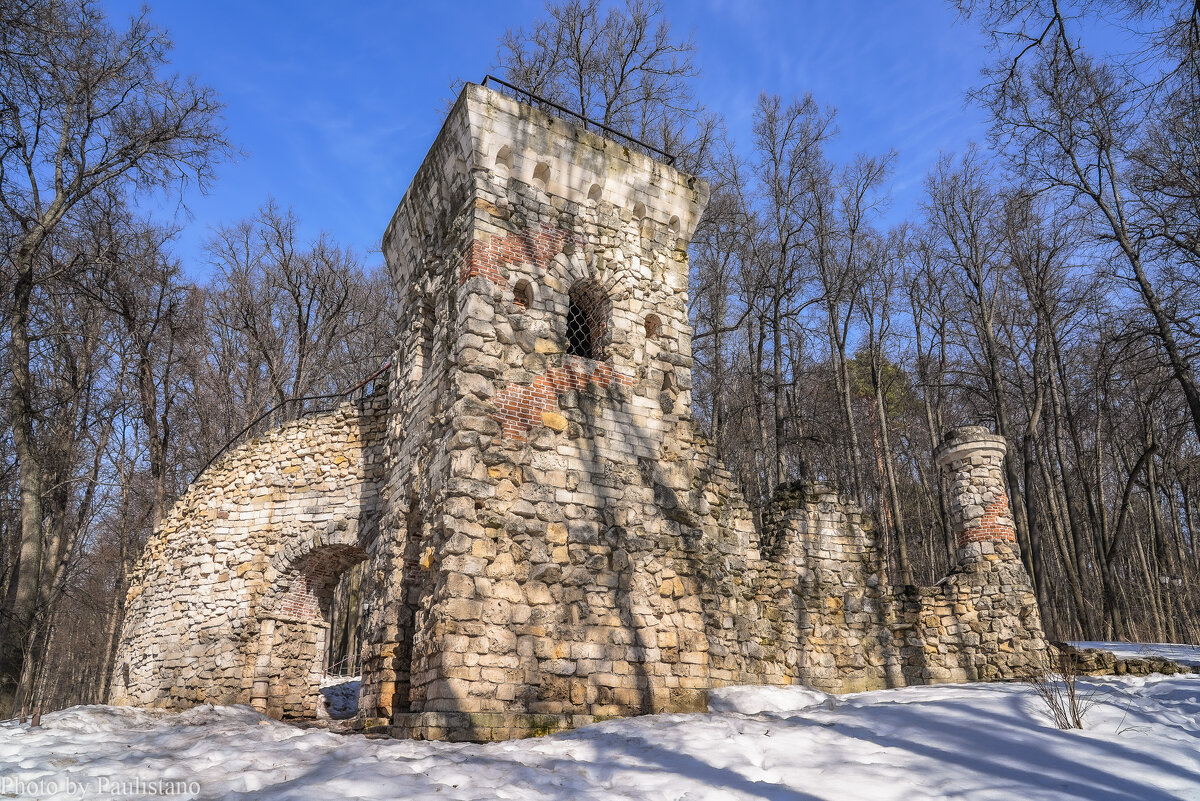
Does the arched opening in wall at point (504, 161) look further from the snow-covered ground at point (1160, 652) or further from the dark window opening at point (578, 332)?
the snow-covered ground at point (1160, 652)

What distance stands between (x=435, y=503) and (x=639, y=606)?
2.29 m

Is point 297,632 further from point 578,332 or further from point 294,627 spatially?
point 578,332

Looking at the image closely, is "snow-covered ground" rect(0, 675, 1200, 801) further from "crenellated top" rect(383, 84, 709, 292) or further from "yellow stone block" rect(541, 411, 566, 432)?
"crenellated top" rect(383, 84, 709, 292)

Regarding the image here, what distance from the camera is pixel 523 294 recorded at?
7973 mm

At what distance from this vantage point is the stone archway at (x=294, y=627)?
9.76m

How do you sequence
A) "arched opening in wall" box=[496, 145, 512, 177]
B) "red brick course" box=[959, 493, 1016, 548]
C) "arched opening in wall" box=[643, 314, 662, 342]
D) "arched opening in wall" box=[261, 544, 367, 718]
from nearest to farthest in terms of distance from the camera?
1. "arched opening in wall" box=[496, 145, 512, 177]
2. "arched opening in wall" box=[643, 314, 662, 342]
3. "arched opening in wall" box=[261, 544, 367, 718]
4. "red brick course" box=[959, 493, 1016, 548]

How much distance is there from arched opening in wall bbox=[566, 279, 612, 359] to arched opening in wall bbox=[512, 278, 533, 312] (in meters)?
0.63

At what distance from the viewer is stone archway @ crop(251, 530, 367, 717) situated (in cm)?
976

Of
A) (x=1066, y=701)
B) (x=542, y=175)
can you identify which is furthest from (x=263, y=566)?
(x=1066, y=701)

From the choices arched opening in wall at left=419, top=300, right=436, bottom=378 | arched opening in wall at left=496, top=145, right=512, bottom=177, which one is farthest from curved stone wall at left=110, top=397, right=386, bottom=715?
arched opening in wall at left=496, top=145, right=512, bottom=177

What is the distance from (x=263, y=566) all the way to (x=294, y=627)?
0.95 metres

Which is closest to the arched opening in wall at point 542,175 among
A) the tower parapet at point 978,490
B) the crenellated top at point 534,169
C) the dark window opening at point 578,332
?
the crenellated top at point 534,169

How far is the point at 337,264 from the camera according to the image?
2041cm

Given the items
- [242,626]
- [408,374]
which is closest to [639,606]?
[408,374]
